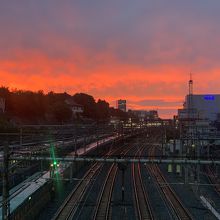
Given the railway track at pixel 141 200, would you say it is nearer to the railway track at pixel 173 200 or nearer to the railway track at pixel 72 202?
the railway track at pixel 173 200

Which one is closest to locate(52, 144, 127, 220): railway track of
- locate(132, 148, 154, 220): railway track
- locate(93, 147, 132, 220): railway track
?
locate(93, 147, 132, 220): railway track

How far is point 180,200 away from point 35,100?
37.1 metres

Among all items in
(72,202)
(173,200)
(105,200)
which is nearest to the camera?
(72,202)

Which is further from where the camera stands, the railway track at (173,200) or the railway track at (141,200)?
the railway track at (141,200)

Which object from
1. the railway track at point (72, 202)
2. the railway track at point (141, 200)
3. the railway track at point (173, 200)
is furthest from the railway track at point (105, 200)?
the railway track at point (173, 200)

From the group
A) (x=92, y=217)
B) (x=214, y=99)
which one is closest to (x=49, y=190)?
(x=92, y=217)

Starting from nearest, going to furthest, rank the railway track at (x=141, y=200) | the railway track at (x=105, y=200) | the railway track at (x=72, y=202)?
the railway track at (x=72, y=202)
the railway track at (x=105, y=200)
the railway track at (x=141, y=200)

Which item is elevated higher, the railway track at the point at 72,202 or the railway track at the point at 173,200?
the railway track at the point at 72,202

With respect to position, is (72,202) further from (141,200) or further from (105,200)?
(141,200)

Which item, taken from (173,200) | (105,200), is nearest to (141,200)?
(173,200)

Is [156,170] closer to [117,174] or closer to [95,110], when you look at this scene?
[117,174]

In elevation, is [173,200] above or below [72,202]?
below

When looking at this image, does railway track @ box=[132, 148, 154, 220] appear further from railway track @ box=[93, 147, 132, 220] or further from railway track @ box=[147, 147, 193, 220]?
railway track @ box=[93, 147, 132, 220]

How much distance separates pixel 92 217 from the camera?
16.8 m
